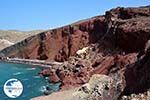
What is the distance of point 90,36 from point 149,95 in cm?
12959

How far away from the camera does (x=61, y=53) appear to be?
6698 inches

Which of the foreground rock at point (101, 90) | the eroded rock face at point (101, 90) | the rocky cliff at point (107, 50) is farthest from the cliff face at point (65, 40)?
the eroded rock face at point (101, 90)

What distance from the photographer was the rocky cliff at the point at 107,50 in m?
49.1

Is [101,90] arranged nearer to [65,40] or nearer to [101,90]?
[101,90]

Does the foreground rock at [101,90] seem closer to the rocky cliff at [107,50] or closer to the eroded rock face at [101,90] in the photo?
the eroded rock face at [101,90]

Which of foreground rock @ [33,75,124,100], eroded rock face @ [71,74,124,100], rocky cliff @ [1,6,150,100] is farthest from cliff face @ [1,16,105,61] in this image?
eroded rock face @ [71,74,124,100]

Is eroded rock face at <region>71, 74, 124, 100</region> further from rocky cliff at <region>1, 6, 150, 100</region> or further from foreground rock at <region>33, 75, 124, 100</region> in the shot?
rocky cliff at <region>1, 6, 150, 100</region>

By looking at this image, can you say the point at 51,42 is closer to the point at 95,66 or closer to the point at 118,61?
the point at 95,66

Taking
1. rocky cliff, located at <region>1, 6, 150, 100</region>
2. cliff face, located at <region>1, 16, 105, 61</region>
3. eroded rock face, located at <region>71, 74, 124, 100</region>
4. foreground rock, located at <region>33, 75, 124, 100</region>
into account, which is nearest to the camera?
rocky cliff, located at <region>1, 6, 150, 100</region>

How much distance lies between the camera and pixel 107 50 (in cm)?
11450

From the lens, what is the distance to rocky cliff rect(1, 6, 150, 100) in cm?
4909

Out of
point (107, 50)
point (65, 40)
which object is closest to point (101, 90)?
point (107, 50)

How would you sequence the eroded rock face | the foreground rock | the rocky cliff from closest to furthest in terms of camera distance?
the rocky cliff < the foreground rock < the eroded rock face

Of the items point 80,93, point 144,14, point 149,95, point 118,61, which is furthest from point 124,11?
point 149,95
